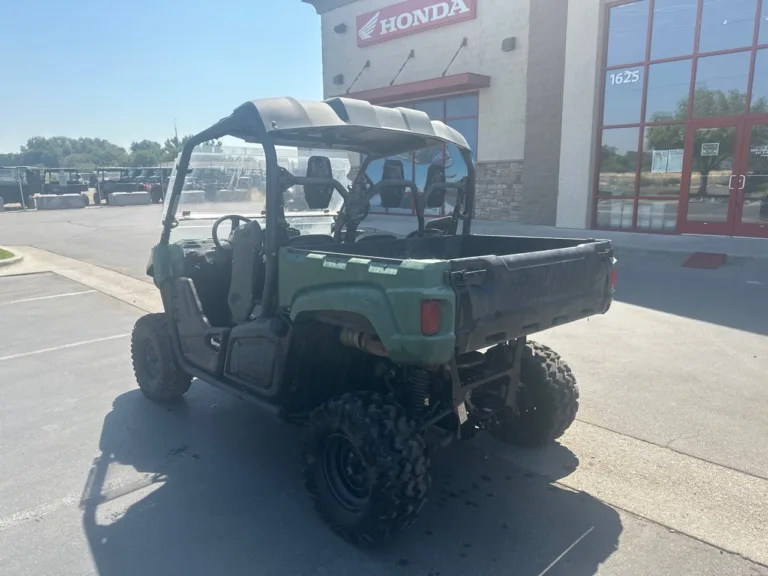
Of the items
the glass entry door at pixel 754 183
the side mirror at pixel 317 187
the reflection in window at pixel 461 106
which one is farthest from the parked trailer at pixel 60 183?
the side mirror at pixel 317 187

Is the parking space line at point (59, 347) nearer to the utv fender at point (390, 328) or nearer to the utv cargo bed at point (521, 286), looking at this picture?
the utv cargo bed at point (521, 286)

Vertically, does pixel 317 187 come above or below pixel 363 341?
above

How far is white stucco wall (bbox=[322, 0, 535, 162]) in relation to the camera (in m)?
15.8

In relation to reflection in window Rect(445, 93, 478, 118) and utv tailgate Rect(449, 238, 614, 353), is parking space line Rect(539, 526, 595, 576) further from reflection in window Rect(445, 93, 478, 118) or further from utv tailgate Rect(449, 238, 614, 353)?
reflection in window Rect(445, 93, 478, 118)

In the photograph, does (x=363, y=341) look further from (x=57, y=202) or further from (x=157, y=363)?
(x=57, y=202)

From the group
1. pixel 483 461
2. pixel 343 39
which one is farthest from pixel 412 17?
pixel 483 461

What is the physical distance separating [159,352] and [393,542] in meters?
2.45

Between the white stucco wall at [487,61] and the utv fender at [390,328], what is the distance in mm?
14204

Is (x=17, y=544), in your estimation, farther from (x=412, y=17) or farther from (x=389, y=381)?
(x=412, y=17)

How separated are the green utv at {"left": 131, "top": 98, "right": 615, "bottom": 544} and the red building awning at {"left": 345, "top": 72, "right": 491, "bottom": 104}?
12.6 metres

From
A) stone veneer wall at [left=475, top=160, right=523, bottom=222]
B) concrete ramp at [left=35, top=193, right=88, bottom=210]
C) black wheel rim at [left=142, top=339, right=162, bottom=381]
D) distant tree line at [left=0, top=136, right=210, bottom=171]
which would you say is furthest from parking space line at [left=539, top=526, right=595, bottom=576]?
distant tree line at [left=0, top=136, right=210, bottom=171]

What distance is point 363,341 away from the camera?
3008 mm

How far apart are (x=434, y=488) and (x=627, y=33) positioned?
44.3 ft

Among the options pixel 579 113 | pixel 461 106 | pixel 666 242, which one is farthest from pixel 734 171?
pixel 461 106
